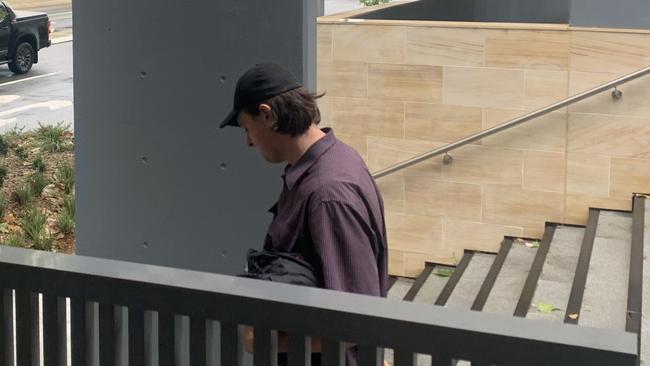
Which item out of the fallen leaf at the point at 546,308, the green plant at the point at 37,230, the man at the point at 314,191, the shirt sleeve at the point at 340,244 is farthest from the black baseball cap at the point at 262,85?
the green plant at the point at 37,230

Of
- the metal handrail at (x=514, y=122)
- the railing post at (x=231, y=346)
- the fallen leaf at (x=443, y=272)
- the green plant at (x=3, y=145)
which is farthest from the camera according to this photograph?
the green plant at (x=3, y=145)

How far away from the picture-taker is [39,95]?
15.8 meters

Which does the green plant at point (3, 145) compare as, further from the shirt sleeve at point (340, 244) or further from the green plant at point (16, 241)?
the shirt sleeve at point (340, 244)

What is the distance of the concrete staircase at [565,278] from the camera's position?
19.3 ft

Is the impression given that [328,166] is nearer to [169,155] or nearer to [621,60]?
[169,155]

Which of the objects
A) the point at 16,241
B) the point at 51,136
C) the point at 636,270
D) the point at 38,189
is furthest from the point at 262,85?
the point at 51,136

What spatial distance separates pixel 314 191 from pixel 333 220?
0.31 feet

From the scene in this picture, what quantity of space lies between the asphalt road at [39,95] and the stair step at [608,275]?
924 centimetres

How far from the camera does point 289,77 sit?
8.48 feet

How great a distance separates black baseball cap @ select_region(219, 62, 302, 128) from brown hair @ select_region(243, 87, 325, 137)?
0.04 feet

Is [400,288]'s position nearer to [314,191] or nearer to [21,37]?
[314,191]

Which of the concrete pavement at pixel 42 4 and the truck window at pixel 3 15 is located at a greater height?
the concrete pavement at pixel 42 4

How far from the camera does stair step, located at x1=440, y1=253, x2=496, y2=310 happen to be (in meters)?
7.04

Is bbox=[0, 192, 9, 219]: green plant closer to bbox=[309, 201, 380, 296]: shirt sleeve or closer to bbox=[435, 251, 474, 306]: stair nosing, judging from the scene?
bbox=[435, 251, 474, 306]: stair nosing
